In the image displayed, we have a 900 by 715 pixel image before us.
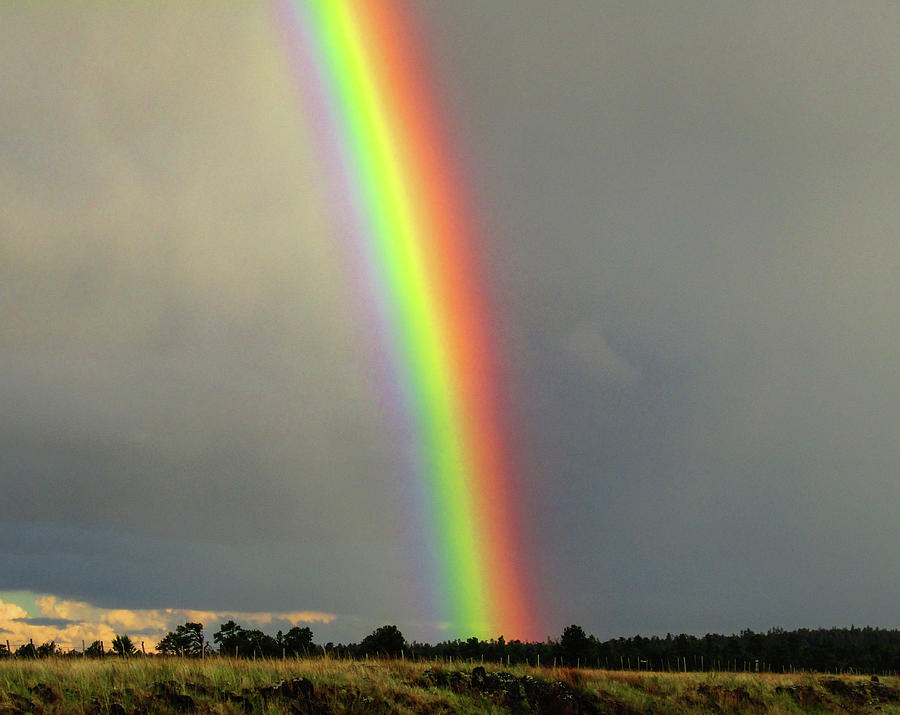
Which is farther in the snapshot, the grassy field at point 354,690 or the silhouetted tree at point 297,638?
the silhouetted tree at point 297,638

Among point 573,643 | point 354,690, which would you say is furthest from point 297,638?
point 354,690

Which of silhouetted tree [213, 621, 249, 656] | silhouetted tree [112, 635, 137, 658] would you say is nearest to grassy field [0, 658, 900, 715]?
silhouetted tree [112, 635, 137, 658]

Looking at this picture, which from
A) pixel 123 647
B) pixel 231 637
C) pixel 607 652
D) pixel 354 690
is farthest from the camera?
pixel 607 652

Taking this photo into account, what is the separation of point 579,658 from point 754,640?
39475 mm

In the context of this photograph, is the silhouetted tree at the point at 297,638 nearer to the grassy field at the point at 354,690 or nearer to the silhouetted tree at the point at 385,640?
the silhouetted tree at the point at 385,640

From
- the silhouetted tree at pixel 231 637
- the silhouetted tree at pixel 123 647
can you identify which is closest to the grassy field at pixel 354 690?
the silhouetted tree at pixel 123 647

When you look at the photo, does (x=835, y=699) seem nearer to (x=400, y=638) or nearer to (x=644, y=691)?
(x=644, y=691)

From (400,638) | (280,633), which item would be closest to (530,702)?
(280,633)

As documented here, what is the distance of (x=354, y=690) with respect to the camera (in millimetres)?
21906

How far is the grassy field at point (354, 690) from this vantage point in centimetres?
1864

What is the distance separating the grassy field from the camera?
61.2 ft

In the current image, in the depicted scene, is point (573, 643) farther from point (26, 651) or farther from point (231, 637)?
point (26, 651)

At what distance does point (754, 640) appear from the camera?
114500 millimetres

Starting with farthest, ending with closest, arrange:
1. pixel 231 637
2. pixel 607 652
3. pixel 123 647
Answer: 1. pixel 607 652
2. pixel 231 637
3. pixel 123 647
